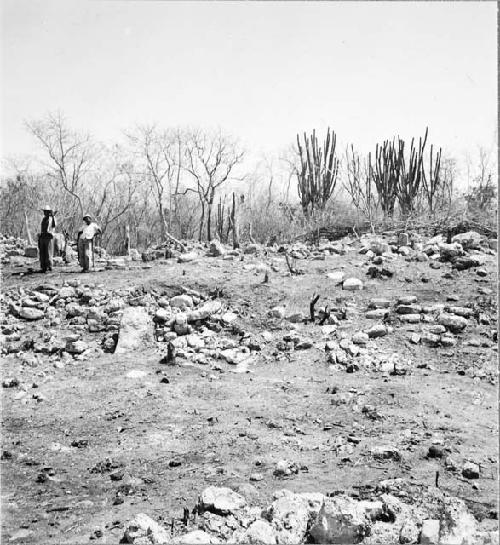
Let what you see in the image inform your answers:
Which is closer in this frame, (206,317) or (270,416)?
(270,416)

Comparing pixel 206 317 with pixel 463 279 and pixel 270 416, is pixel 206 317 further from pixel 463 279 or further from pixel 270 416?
pixel 463 279

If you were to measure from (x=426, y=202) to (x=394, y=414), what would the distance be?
47.3 feet

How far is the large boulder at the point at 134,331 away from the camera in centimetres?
665

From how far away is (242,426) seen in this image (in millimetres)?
4457

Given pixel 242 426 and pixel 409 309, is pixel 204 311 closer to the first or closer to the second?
pixel 409 309

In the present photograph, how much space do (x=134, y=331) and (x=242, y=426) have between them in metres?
2.87

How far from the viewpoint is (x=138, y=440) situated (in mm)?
4258

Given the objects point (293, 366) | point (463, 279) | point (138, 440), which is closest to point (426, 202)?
point (463, 279)

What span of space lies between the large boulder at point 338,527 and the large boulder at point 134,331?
435cm

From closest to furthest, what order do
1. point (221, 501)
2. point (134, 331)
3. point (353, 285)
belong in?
point (221, 501) → point (134, 331) → point (353, 285)

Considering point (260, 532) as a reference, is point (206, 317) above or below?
above

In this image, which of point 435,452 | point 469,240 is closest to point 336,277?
point 469,240

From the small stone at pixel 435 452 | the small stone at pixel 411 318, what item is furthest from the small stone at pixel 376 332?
the small stone at pixel 435 452

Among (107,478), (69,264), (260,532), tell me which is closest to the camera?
(260,532)
